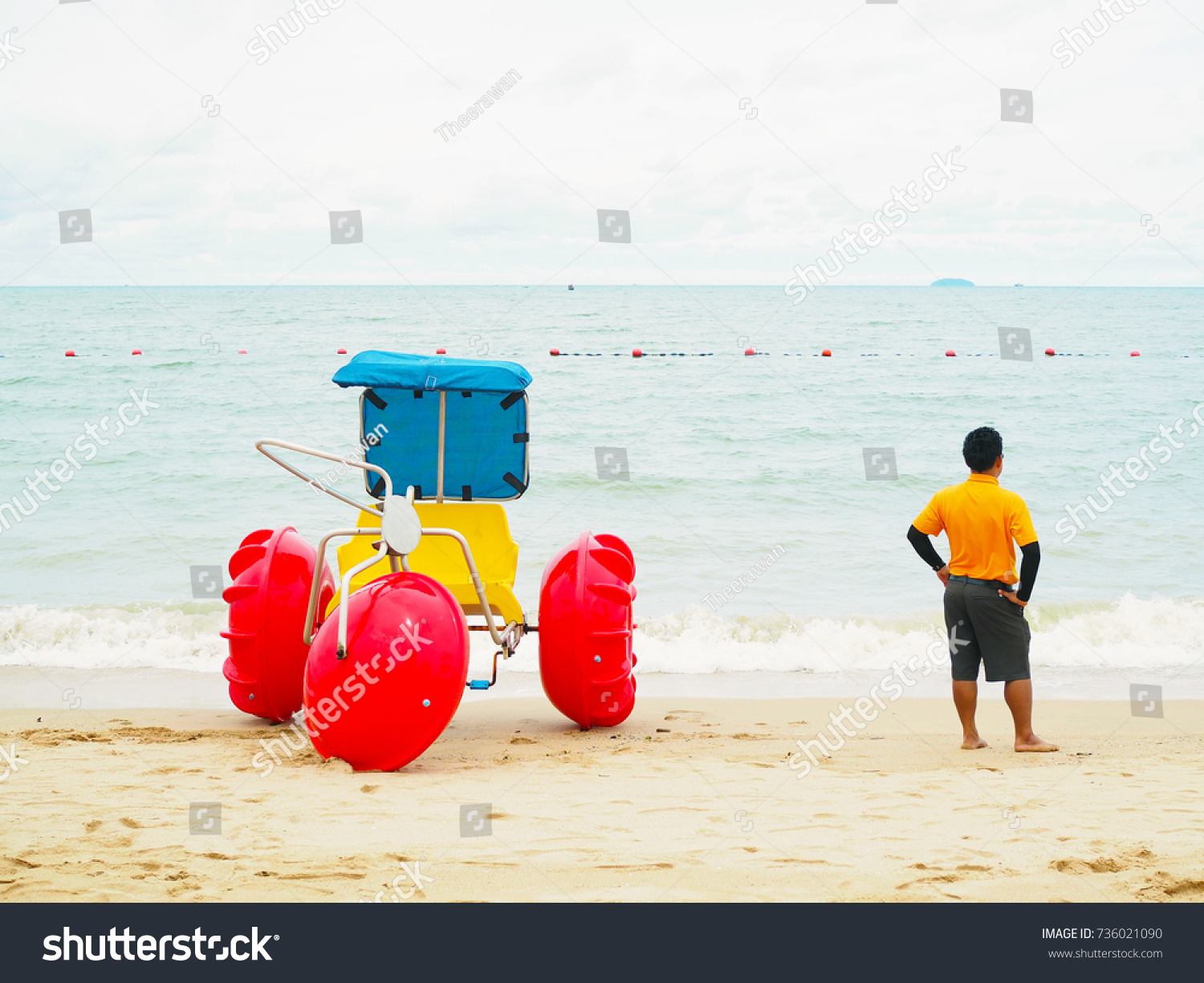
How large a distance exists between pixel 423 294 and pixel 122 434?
194 ft

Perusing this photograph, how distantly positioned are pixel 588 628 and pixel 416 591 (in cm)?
123

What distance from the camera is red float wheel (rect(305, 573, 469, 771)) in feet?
15.1

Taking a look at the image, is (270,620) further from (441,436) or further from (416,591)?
(441,436)

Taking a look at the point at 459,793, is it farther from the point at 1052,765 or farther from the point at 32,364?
the point at 32,364

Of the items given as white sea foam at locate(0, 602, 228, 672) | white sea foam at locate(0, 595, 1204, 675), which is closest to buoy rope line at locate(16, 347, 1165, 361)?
white sea foam at locate(0, 602, 228, 672)

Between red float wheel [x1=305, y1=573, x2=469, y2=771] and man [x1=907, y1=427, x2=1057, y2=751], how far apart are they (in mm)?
2556

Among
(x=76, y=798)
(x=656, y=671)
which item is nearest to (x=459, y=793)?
(x=76, y=798)

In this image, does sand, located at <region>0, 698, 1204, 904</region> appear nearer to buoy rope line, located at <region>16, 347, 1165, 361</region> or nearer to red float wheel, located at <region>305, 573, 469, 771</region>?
red float wheel, located at <region>305, 573, 469, 771</region>

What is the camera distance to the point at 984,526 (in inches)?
214

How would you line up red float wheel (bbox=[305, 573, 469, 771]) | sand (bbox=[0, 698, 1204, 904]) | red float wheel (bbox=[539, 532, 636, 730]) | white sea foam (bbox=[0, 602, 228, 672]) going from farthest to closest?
white sea foam (bbox=[0, 602, 228, 672]), red float wheel (bbox=[539, 532, 636, 730]), red float wheel (bbox=[305, 573, 469, 771]), sand (bbox=[0, 698, 1204, 904])

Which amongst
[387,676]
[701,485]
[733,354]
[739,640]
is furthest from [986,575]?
[733,354]

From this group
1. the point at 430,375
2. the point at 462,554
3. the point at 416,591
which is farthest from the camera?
the point at 462,554

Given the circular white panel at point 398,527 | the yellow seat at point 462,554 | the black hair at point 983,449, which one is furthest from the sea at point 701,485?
the circular white panel at point 398,527

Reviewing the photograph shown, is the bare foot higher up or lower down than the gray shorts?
lower down
